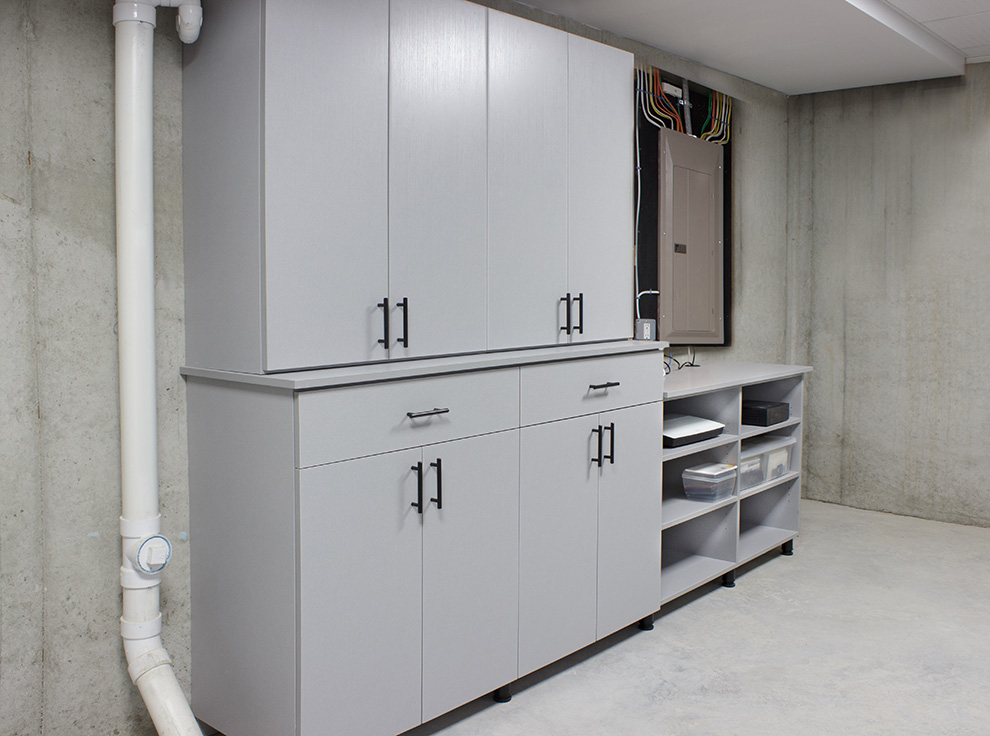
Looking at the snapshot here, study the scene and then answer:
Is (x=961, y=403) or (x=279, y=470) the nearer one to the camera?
(x=279, y=470)

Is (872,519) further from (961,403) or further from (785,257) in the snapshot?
(785,257)

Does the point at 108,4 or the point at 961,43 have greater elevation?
the point at 961,43

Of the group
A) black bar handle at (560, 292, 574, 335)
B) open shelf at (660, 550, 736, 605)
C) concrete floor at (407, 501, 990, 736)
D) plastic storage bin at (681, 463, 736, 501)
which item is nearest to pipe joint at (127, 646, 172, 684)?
concrete floor at (407, 501, 990, 736)

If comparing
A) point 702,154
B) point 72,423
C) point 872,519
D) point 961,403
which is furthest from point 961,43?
point 72,423

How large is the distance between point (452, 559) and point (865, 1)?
2921 millimetres

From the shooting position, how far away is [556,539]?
109 inches

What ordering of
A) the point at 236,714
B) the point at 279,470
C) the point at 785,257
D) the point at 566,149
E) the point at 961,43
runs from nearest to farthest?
the point at 279,470, the point at 236,714, the point at 566,149, the point at 961,43, the point at 785,257

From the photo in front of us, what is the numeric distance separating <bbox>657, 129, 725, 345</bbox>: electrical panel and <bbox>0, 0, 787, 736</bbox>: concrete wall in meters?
2.50

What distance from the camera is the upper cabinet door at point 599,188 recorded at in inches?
114

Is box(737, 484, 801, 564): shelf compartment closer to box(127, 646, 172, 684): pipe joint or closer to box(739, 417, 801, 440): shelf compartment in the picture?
box(739, 417, 801, 440): shelf compartment

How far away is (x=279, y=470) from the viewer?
208 cm

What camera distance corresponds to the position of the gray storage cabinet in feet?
6.87

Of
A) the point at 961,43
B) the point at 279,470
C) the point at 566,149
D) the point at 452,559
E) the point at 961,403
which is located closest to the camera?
the point at 279,470

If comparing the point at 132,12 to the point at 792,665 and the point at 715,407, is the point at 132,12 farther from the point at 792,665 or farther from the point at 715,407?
the point at 792,665
